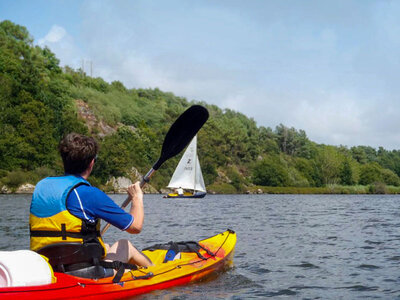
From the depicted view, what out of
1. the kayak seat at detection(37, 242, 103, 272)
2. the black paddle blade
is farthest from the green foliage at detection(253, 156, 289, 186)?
the kayak seat at detection(37, 242, 103, 272)

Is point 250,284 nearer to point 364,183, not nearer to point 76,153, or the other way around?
point 76,153

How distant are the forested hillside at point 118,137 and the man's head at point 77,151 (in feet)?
125

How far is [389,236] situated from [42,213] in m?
9.20

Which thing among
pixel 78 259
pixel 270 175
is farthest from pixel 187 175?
pixel 78 259

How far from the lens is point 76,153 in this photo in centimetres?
398

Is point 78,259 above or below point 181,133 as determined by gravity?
below

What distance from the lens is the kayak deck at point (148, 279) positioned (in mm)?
3984

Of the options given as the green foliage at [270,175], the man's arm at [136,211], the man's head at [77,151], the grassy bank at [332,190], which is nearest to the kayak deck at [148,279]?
the man's arm at [136,211]

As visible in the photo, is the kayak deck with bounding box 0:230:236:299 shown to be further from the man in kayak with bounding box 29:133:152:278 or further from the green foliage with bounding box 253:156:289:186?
the green foliage with bounding box 253:156:289:186

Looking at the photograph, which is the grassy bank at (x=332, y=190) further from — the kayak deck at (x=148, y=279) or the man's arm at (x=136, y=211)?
the man's arm at (x=136, y=211)

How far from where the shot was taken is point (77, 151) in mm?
3971

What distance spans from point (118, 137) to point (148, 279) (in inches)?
2119

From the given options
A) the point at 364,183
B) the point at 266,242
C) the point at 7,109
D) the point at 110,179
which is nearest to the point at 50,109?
the point at 7,109

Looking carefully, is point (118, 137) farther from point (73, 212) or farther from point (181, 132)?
point (73, 212)
